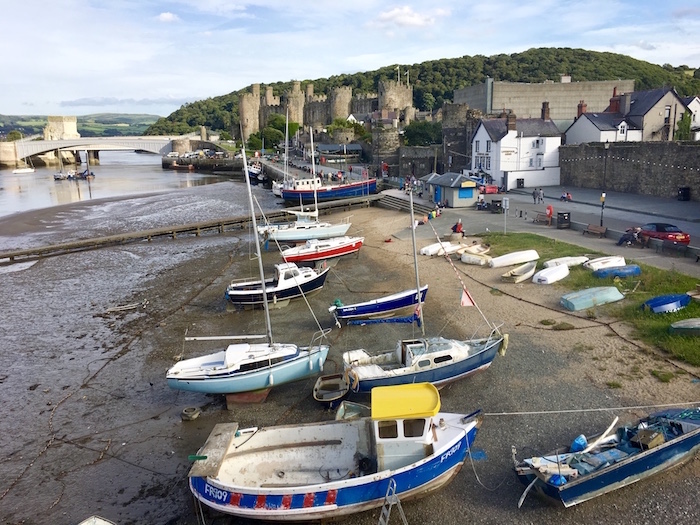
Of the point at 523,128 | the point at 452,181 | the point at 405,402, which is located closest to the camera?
the point at 405,402

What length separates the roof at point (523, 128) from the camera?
4138 cm

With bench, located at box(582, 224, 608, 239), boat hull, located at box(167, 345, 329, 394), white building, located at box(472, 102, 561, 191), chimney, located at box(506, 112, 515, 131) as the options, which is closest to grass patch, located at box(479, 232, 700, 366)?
bench, located at box(582, 224, 608, 239)

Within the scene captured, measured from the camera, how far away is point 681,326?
582 inches

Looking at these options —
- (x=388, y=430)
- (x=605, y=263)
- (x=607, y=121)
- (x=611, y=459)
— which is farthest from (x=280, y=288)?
(x=607, y=121)

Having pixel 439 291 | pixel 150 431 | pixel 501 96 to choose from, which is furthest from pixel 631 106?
pixel 150 431

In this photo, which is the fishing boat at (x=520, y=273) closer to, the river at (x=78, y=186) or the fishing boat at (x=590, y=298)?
the fishing boat at (x=590, y=298)

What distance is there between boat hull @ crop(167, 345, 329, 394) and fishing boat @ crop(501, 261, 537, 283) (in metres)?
10.4

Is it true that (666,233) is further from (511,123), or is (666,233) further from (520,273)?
(511,123)

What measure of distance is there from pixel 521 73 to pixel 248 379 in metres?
113

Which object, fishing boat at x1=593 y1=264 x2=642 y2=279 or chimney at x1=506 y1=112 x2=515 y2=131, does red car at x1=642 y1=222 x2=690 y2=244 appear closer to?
fishing boat at x1=593 y1=264 x2=642 y2=279

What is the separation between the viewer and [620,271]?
19.6 metres

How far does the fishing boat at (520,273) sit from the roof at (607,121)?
25.4 m

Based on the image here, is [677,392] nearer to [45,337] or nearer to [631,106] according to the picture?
[45,337]

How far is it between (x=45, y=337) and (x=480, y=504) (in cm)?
1704
